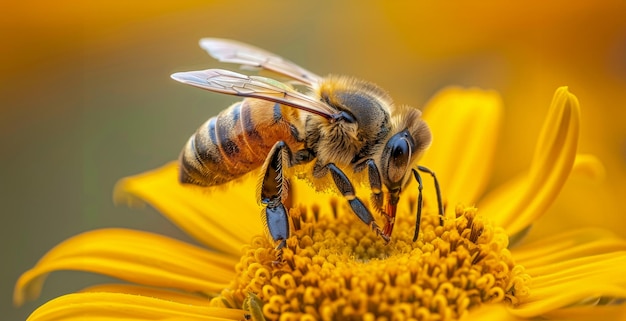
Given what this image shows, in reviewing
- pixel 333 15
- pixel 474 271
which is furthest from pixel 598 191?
pixel 333 15

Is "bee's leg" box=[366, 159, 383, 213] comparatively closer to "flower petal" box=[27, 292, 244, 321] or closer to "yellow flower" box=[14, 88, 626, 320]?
"yellow flower" box=[14, 88, 626, 320]

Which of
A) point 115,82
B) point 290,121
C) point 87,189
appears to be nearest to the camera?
point 290,121

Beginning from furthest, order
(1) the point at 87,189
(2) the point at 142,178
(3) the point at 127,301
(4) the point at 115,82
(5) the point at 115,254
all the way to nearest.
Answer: (4) the point at 115,82, (1) the point at 87,189, (2) the point at 142,178, (5) the point at 115,254, (3) the point at 127,301

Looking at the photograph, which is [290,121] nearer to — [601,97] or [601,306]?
[601,306]

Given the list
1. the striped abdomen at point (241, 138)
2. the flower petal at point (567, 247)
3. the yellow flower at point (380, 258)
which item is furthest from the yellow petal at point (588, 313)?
the striped abdomen at point (241, 138)

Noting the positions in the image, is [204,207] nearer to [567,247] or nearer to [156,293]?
[156,293]
